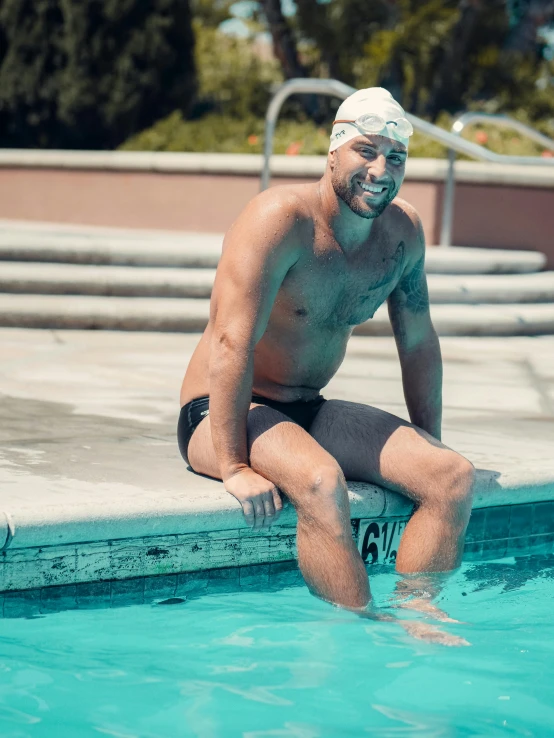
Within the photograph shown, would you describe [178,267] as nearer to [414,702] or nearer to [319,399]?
[319,399]

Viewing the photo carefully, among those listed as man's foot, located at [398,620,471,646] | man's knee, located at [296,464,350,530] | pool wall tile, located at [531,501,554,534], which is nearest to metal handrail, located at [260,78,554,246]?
pool wall tile, located at [531,501,554,534]

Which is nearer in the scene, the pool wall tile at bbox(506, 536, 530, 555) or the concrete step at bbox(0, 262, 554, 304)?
the pool wall tile at bbox(506, 536, 530, 555)

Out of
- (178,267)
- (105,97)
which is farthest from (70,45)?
(178,267)

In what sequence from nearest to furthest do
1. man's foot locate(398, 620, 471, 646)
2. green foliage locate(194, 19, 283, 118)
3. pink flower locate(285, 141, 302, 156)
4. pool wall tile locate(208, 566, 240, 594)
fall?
1. man's foot locate(398, 620, 471, 646)
2. pool wall tile locate(208, 566, 240, 594)
3. pink flower locate(285, 141, 302, 156)
4. green foliage locate(194, 19, 283, 118)

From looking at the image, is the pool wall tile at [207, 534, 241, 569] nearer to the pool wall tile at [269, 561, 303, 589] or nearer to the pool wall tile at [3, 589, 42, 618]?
the pool wall tile at [269, 561, 303, 589]

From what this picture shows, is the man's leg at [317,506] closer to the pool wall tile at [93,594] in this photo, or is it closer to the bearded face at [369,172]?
the pool wall tile at [93,594]

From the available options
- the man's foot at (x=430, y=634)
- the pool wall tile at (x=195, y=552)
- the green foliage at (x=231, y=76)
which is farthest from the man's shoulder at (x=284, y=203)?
the green foliage at (x=231, y=76)

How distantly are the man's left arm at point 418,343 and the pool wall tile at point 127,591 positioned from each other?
1128 mm

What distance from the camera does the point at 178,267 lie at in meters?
8.58

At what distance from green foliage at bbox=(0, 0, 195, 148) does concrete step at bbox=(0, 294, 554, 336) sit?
21.9 ft

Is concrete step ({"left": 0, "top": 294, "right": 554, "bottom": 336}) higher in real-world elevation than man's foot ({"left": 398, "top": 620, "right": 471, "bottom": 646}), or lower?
lower

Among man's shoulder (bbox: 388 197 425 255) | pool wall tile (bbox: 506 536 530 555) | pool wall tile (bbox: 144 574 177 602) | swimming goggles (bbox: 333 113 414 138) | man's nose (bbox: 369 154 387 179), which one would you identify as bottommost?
pool wall tile (bbox: 506 536 530 555)

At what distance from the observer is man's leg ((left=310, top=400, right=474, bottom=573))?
12.1ft

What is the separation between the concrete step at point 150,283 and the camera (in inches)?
307
